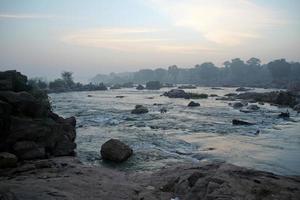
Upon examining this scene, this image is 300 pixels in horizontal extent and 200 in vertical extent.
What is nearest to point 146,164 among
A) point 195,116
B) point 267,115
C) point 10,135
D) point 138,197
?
point 138,197

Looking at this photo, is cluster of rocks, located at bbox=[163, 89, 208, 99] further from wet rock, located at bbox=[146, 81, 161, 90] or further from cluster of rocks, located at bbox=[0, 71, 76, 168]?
cluster of rocks, located at bbox=[0, 71, 76, 168]

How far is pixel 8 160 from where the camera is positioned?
666 inches

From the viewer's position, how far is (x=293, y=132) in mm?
31453

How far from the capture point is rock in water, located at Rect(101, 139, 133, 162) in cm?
2064

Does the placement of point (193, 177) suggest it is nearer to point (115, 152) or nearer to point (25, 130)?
point (115, 152)

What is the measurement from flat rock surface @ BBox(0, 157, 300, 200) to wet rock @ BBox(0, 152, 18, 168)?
1.75 ft

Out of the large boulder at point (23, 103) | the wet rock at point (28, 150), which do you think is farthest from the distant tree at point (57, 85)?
the wet rock at point (28, 150)

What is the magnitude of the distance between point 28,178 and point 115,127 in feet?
66.0

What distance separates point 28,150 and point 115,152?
16.6 feet

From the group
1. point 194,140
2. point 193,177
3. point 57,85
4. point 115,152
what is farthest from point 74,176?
point 57,85

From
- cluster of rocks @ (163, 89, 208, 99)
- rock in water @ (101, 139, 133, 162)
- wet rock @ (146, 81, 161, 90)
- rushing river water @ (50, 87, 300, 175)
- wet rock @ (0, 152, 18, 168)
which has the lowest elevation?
rushing river water @ (50, 87, 300, 175)

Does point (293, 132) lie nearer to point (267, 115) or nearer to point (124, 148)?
point (267, 115)

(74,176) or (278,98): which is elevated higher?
(278,98)

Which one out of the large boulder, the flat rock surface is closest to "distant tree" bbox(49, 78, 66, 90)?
the large boulder
